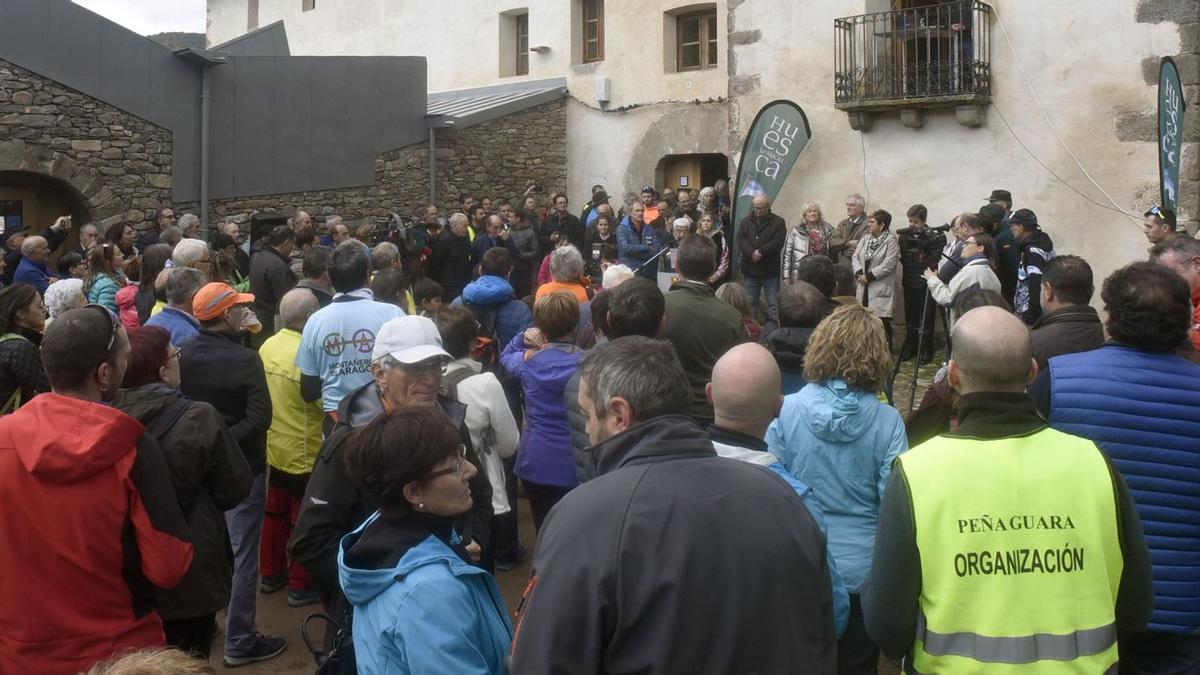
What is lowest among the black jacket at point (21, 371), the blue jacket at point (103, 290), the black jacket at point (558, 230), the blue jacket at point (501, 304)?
the black jacket at point (21, 371)

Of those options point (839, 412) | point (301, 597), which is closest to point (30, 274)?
point (301, 597)

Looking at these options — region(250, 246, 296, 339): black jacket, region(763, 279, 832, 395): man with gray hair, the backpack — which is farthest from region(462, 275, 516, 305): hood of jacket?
the backpack

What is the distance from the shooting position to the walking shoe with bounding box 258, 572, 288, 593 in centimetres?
549

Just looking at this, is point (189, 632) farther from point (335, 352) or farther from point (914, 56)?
point (914, 56)

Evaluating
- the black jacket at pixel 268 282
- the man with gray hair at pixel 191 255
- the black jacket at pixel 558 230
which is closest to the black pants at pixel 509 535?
the man with gray hair at pixel 191 255

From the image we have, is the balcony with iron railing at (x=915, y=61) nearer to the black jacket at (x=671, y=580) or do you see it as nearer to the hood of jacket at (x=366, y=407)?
the hood of jacket at (x=366, y=407)

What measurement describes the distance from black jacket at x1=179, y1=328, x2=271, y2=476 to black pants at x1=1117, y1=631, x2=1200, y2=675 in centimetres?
334

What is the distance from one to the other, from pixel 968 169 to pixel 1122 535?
10.2 meters

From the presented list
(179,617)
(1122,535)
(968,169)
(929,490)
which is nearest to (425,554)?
(929,490)

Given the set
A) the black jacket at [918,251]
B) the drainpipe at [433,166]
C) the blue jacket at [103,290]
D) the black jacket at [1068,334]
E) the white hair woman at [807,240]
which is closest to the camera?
the black jacket at [1068,334]

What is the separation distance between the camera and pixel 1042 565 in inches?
93.8

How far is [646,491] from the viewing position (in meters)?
1.99

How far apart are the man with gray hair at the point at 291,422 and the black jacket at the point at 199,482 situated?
64.8 inches

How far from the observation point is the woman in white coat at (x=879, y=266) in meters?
10.4
